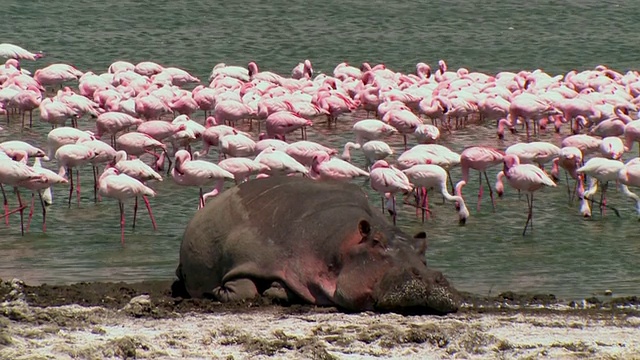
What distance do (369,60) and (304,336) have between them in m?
17.6

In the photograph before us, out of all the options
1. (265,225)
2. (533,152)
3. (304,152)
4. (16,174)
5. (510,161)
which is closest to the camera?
(265,225)

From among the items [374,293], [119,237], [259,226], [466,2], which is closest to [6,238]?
[119,237]

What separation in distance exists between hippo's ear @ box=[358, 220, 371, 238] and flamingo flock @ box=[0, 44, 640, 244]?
450 centimetres

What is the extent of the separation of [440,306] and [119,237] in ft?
16.4

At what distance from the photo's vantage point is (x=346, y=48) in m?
25.8

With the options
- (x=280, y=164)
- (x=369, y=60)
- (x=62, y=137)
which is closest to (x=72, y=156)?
(x=62, y=137)

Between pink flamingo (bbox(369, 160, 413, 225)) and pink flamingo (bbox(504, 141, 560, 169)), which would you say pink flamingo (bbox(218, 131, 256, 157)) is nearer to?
pink flamingo (bbox(369, 160, 413, 225))

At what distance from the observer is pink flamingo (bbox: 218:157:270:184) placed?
42.3 feet

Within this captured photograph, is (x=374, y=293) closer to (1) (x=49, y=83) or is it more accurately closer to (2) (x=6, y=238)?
(2) (x=6, y=238)

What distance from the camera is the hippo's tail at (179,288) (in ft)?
29.5

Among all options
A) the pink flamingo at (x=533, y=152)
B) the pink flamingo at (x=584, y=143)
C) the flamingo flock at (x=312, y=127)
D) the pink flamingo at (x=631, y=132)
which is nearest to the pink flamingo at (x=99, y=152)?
the flamingo flock at (x=312, y=127)

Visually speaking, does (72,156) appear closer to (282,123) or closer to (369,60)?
(282,123)

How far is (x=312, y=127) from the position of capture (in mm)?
18094

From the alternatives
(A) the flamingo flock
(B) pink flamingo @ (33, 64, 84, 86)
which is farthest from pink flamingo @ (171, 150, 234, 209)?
(B) pink flamingo @ (33, 64, 84, 86)
